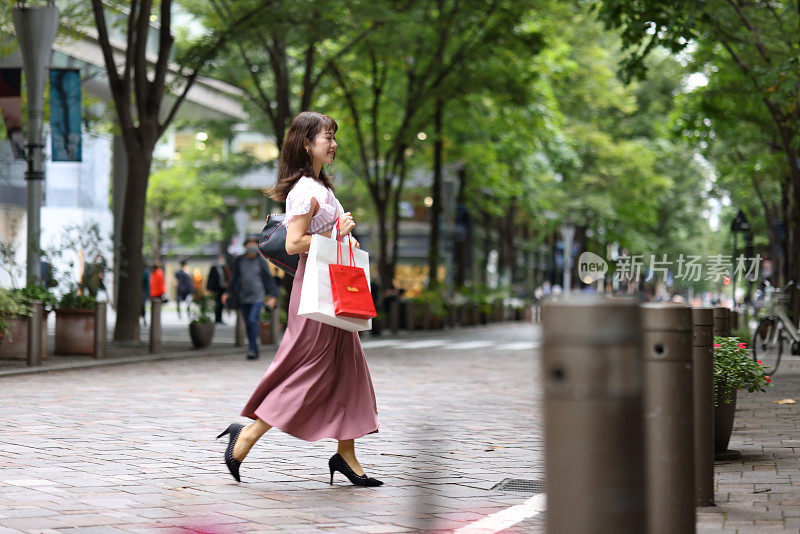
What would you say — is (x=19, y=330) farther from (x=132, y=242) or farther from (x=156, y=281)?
(x=156, y=281)

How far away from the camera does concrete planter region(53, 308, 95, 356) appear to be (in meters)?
16.4

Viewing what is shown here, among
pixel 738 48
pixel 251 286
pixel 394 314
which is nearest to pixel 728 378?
pixel 251 286

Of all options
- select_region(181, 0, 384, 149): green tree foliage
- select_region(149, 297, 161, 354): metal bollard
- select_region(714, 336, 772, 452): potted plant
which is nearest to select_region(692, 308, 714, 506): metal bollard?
select_region(714, 336, 772, 452): potted plant

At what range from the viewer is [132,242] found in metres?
18.7

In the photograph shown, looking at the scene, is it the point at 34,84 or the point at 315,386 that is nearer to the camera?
the point at 315,386

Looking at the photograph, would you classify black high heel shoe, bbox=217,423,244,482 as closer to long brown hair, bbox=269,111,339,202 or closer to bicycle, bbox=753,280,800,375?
long brown hair, bbox=269,111,339,202

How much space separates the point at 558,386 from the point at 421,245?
54.9 metres

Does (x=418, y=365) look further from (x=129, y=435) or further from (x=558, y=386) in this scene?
(x=558, y=386)

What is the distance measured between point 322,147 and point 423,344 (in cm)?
1759

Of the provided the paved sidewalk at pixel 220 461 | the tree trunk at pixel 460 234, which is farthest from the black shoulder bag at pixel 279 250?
the tree trunk at pixel 460 234

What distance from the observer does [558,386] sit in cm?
305

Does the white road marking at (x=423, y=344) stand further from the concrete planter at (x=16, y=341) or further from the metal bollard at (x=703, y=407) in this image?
the metal bollard at (x=703, y=407)

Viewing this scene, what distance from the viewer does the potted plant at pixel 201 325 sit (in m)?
19.5

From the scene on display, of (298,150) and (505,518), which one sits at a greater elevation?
(298,150)
